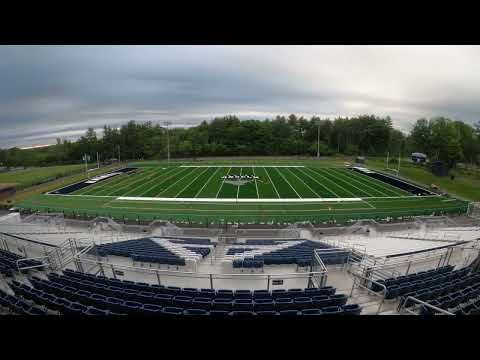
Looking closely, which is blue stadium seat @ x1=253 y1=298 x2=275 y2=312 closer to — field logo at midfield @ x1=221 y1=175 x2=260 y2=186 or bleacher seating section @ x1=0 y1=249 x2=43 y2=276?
bleacher seating section @ x1=0 y1=249 x2=43 y2=276

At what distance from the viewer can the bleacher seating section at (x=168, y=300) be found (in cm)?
545

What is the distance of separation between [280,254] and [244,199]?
11.9 m

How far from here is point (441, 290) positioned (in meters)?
6.31

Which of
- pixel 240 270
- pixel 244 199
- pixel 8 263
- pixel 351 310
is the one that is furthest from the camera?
pixel 244 199

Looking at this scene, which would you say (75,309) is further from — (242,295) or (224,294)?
(242,295)

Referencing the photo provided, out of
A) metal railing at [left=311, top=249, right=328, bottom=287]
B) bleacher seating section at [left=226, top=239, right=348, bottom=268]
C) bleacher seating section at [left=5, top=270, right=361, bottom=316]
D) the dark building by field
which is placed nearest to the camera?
bleacher seating section at [left=5, top=270, right=361, bottom=316]

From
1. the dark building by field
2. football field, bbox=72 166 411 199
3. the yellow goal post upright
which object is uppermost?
the dark building by field

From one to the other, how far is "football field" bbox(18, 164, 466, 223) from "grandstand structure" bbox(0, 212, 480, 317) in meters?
2.22

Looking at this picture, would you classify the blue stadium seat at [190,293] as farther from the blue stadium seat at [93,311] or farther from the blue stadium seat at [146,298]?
the blue stadium seat at [93,311]

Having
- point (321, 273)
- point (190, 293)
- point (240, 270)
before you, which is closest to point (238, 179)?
point (240, 270)

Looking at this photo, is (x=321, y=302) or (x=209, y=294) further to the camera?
(x=209, y=294)

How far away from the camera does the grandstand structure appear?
5.79 m

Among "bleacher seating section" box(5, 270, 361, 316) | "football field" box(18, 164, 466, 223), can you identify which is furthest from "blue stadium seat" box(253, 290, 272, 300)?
"football field" box(18, 164, 466, 223)
